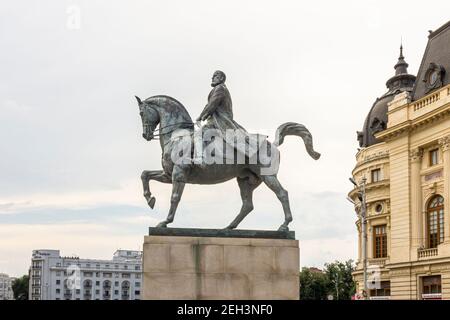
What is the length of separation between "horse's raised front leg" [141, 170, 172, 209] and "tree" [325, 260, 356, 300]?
96.8 metres

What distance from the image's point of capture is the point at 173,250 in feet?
47.8

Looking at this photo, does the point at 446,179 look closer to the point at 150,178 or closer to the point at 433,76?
the point at 433,76

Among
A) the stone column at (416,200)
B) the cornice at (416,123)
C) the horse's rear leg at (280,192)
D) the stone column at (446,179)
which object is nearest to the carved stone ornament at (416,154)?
the stone column at (416,200)

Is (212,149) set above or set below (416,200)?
below

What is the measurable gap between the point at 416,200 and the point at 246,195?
128 ft

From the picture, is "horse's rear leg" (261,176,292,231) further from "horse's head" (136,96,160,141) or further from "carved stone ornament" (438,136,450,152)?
"carved stone ornament" (438,136,450,152)

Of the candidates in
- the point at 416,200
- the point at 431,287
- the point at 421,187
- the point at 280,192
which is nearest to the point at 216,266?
the point at 280,192

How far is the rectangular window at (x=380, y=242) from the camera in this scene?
202ft

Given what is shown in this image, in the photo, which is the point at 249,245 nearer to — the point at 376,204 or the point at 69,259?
the point at 376,204

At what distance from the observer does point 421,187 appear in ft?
172

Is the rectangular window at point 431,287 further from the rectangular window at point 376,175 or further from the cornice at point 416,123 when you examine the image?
the rectangular window at point 376,175

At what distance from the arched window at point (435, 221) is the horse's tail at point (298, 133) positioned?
118 feet

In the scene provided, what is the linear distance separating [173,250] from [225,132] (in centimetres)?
286
